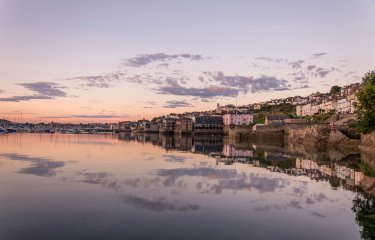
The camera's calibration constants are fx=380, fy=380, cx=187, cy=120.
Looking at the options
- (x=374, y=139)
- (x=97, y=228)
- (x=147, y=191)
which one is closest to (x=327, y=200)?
(x=147, y=191)

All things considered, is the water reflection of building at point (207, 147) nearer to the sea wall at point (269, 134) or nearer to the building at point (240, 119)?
the sea wall at point (269, 134)

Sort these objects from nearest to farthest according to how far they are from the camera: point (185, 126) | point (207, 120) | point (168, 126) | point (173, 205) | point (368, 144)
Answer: point (173, 205)
point (368, 144)
point (207, 120)
point (185, 126)
point (168, 126)

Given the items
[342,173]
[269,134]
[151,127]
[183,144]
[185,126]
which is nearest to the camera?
[342,173]

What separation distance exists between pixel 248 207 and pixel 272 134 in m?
66.3

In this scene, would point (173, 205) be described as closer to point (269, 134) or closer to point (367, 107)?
point (367, 107)

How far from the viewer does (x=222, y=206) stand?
560 inches

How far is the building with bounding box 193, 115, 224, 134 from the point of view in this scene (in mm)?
147250

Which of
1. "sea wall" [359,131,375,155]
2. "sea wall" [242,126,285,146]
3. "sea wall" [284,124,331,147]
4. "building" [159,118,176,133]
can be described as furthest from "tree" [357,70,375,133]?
"building" [159,118,176,133]

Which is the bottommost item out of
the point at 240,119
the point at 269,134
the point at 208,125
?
the point at 269,134

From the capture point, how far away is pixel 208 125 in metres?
150

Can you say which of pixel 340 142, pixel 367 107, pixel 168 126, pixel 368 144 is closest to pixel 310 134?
pixel 340 142

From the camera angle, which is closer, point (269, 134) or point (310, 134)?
point (310, 134)

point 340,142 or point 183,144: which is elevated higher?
point 340,142

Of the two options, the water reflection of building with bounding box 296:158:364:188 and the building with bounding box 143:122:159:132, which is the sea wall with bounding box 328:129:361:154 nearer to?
the water reflection of building with bounding box 296:158:364:188
